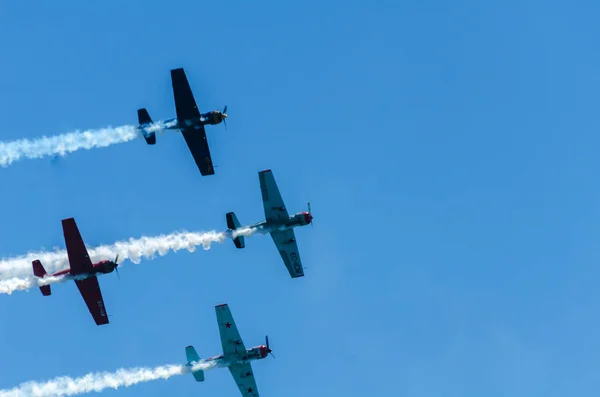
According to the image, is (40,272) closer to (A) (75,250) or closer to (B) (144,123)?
(A) (75,250)

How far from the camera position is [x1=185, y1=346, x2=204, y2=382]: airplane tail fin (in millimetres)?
72875

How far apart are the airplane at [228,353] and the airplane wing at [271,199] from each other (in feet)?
25.3

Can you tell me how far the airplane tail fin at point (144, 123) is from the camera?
226 ft

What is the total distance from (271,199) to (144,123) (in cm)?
1022

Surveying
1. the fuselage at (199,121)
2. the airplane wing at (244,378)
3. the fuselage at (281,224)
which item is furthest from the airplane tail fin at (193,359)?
the fuselage at (199,121)

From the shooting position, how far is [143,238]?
224 feet

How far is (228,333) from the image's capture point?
7225 cm

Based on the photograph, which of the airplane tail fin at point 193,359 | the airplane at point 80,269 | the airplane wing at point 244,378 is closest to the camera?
the airplane at point 80,269

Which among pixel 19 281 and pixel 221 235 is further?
pixel 221 235

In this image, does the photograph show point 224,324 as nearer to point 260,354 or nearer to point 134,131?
point 260,354

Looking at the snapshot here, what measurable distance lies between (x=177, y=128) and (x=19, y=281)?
48.7ft

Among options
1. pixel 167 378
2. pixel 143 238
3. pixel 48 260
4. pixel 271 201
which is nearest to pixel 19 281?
pixel 48 260

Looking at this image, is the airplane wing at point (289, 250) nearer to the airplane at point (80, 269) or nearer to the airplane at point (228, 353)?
the airplane at point (228, 353)

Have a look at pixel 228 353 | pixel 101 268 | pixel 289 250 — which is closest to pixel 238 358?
pixel 228 353
